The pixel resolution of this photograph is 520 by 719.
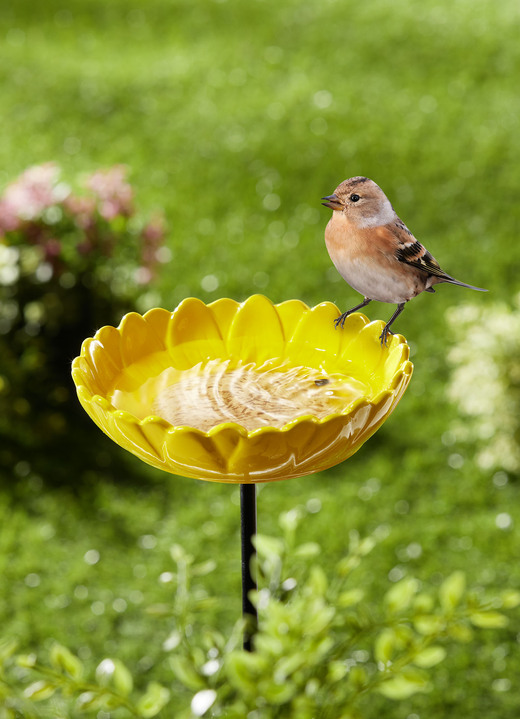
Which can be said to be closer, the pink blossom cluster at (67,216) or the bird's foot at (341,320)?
the bird's foot at (341,320)

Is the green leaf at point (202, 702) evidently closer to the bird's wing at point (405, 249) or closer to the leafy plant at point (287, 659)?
the leafy plant at point (287, 659)

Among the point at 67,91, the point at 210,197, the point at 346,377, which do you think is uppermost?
the point at 346,377

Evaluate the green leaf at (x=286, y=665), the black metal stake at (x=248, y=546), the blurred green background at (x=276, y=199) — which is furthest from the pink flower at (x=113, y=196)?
the green leaf at (x=286, y=665)

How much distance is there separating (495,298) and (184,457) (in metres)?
4.78

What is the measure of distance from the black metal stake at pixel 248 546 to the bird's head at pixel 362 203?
0.52 meters

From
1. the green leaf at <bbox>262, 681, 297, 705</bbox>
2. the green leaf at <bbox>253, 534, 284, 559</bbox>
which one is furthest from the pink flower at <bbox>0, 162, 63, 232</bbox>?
the green leaf at <bbox>262, 681, 297, 705</bbox>

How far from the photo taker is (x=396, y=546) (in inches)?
159

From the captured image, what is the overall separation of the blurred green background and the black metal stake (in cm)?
210

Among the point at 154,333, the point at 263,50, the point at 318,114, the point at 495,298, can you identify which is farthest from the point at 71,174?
the point at 154,333

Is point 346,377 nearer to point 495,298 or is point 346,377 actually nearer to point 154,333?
point 154,333

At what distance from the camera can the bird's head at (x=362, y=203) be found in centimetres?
108

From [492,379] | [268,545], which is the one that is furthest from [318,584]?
[492,379]

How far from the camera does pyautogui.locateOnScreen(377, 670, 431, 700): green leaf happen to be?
114 cm

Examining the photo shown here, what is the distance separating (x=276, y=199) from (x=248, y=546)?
5.08 meters
